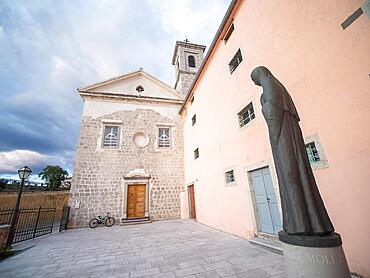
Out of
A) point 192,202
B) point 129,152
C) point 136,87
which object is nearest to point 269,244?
point 192,202

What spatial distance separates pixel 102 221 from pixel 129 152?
13.4ft

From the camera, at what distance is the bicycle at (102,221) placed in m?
8.74

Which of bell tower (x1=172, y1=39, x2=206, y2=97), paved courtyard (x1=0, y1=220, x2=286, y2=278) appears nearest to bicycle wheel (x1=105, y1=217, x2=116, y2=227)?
paved courtyard (x1=0, y1=220, x2=286, y2=278)

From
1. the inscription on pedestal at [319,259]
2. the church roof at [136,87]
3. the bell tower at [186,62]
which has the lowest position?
the inscription on pedestal at [319,259]

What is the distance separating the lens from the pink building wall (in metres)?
2.41

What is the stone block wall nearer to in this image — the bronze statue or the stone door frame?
the stone door frame

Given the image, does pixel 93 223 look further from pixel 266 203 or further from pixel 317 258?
pixel 317 258

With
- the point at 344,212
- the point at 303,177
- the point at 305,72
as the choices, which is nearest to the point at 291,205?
the point at 303,177

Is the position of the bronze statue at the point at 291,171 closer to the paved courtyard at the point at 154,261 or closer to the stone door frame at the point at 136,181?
the paved courtyard at the point at 154,261

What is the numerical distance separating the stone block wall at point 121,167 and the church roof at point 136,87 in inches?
64.9

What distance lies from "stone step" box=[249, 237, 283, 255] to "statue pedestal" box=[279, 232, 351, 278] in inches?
89.5

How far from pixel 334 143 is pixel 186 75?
13.8m

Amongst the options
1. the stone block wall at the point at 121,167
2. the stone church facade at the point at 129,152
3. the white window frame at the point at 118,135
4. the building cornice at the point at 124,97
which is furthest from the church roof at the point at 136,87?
the white window frame at the point at 118,135

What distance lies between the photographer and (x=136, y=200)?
9977 millimetres
